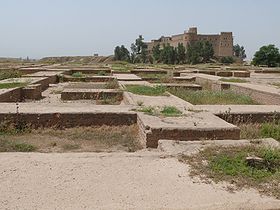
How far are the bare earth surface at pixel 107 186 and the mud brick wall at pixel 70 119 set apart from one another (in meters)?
2.64

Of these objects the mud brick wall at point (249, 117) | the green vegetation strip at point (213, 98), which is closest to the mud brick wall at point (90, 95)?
the green vegetation strip at point (213, 98)

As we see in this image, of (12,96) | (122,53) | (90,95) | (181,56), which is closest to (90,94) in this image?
(90,95)

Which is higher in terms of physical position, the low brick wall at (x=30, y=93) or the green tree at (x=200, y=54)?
the green tree at (x=200, y=54)

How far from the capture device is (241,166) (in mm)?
3969

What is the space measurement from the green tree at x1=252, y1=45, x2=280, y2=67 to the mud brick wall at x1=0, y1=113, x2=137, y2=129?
41522 millimetres

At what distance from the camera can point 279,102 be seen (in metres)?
9.86

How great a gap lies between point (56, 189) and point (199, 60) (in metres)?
57.5

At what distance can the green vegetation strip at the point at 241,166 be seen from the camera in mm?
3602

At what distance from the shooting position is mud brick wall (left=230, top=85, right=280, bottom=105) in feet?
33.3

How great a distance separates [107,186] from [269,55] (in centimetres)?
4521

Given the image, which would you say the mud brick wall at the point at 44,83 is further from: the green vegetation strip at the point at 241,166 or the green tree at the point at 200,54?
the green tree at the point at 200,54

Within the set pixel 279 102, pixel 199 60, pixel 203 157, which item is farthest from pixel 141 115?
pixel 199 60

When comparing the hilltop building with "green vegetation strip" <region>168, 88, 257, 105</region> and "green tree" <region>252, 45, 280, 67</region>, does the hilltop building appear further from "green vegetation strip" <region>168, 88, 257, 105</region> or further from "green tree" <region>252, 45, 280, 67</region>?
"green vegetation strip" <region>168, 88, 257, 105</region>

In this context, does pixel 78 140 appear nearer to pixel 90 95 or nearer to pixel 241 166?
pixel 241 166
